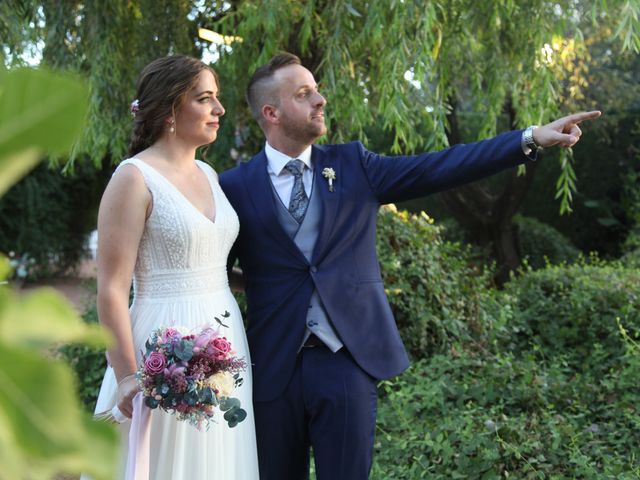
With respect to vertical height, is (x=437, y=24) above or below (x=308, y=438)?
above


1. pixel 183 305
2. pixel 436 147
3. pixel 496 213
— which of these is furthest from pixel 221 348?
pixel 496 213

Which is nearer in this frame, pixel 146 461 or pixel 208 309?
pixel 146 461

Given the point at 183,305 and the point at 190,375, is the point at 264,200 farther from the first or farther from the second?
the point at 190,375

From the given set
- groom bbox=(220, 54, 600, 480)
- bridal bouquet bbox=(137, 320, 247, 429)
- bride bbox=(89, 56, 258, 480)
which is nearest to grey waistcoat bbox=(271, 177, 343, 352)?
groom bbox=(220, 54, 600, 480)

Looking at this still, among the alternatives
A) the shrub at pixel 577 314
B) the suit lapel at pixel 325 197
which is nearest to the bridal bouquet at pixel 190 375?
the suit lapel at pixel 325 197

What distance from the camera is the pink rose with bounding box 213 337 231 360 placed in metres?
2.01

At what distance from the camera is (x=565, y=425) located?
13.0ft

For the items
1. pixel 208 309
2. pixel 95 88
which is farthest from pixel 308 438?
pixel 95 88

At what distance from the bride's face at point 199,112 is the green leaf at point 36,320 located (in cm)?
218

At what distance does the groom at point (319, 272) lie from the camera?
254 centimetres

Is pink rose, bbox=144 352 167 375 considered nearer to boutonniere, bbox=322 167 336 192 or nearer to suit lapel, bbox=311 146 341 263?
suit lapel, bbox=311 146 341 263

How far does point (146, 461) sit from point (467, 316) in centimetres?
380

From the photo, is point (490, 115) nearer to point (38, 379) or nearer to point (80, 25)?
point (80, 25)

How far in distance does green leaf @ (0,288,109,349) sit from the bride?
1.94 m
